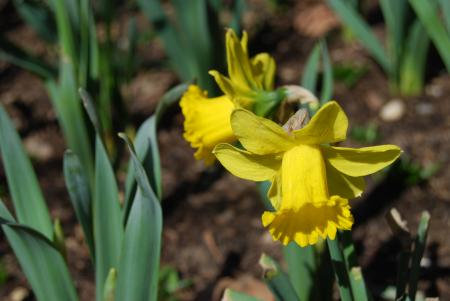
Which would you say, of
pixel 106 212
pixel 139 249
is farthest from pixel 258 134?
pixel 106 212

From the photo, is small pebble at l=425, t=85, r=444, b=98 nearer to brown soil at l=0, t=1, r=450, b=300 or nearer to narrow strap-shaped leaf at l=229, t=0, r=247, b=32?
brown soil at l=0, t=1, r=450, b=300

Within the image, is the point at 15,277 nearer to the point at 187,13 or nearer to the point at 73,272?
the point at 73,272

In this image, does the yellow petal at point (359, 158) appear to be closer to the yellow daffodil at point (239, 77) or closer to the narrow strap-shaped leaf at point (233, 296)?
the yellow daffodil at point (239, 77)

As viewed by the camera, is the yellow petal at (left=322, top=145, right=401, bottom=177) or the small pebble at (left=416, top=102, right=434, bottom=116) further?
the small pebble at (left=416, top=102, right=434, bottom=116)

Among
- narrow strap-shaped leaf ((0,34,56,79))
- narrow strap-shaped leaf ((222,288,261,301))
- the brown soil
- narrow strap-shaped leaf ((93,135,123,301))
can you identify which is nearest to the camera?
narrow strap-shaped leaf ((222,288,261,301))

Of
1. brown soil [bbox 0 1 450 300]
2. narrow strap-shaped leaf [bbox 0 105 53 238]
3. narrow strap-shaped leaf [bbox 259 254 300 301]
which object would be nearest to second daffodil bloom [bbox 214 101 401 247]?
narrow strap-shaped leaf [bbox 259 254 300 301]

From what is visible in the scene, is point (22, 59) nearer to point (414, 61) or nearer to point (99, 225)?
point (99, 225)

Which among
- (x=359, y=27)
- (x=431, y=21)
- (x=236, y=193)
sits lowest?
(x=236, y=193)
